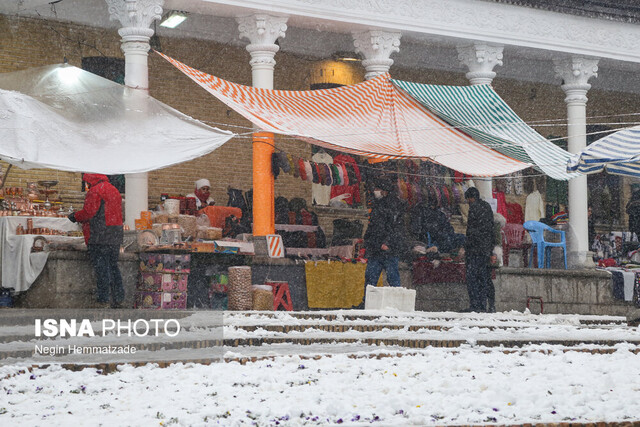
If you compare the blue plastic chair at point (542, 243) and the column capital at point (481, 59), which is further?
A: the blue plastic chair at point (542, 243)

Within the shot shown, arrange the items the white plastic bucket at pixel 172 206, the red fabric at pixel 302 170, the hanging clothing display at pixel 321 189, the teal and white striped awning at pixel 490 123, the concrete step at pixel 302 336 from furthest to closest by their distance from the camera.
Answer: the hanging clothing display at pixel 321 189, the red fabric at pixel 302 170, the white plastic bucket at pixel 172 206, the teal and white striped awning at pixel 490 123, the concrete step at pixel 302 336

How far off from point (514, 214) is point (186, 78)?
7342 millimetres

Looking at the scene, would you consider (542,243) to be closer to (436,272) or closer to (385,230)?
(436,272)

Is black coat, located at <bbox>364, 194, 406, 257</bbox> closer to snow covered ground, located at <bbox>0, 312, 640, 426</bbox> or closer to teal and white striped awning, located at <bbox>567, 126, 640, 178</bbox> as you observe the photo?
teal and white striped awning, located at <bbox>567, 126, 640, 178</bbox>

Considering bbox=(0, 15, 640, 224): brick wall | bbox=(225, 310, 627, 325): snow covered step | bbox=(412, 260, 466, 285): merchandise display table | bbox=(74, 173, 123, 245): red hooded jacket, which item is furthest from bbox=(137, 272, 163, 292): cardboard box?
bbox=(412, 260, 466, 285): merchandise display table

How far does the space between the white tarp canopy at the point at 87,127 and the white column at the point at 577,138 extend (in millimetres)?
8914

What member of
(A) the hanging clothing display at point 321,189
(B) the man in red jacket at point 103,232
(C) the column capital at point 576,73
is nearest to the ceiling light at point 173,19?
(A) the hanging clothing display at point 321,189

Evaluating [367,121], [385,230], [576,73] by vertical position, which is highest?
[576,73]

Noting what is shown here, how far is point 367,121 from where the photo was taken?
1456 centimetres

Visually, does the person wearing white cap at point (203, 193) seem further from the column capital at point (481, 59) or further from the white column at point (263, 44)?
the column capital at point (481, 59)

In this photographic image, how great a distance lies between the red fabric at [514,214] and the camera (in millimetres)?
21406

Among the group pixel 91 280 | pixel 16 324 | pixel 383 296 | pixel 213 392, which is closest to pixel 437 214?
pixel 383 296

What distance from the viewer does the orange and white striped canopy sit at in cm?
1349

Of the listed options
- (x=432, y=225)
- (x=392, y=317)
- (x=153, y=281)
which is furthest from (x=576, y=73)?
(x=153, y=281)
